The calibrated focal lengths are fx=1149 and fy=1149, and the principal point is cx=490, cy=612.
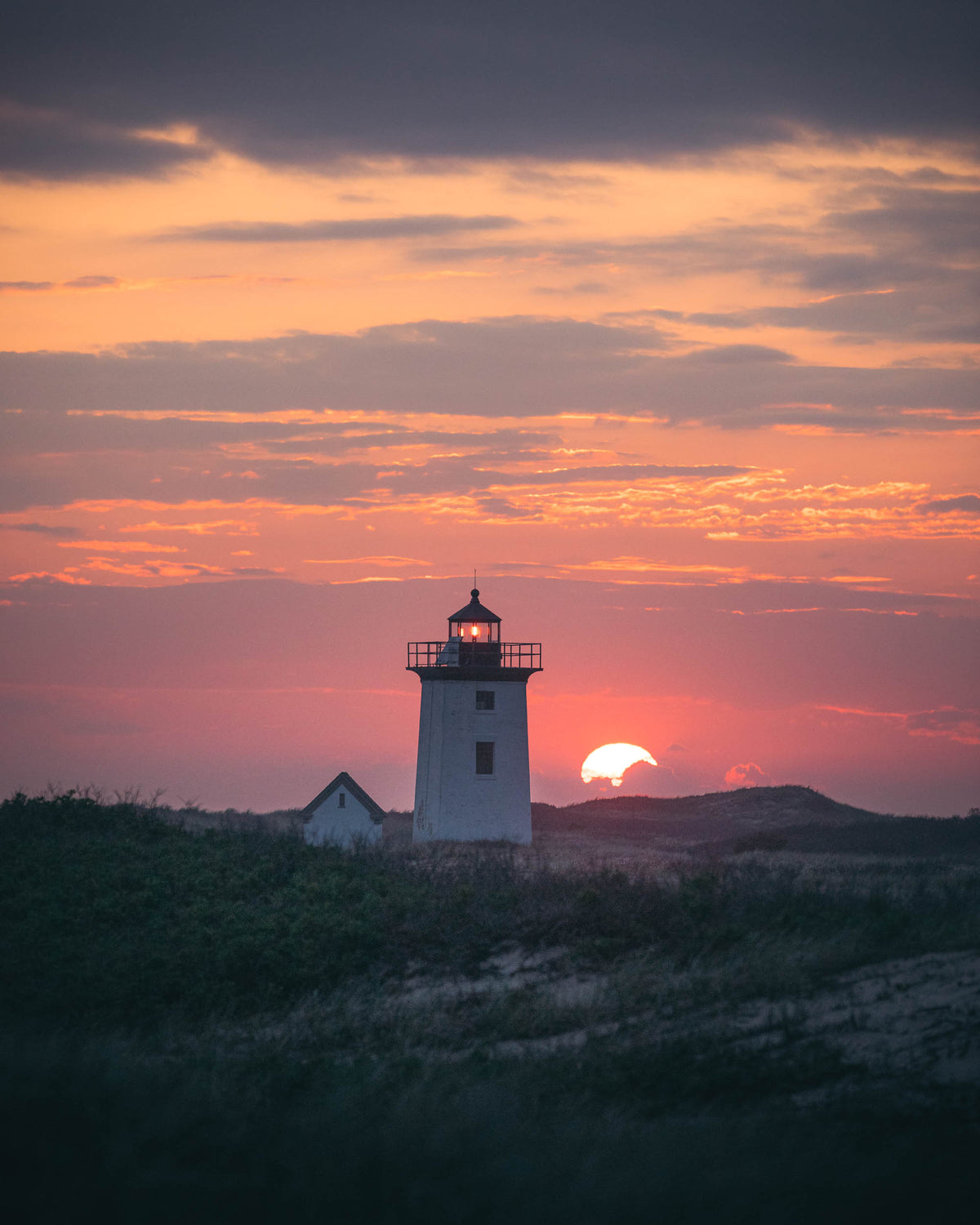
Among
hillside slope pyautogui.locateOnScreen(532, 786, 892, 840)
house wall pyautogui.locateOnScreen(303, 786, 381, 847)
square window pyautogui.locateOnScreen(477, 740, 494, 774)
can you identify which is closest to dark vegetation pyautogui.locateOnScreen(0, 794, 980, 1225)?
square window pyautogui.locateOnScreen(477, 740, 494, 774)

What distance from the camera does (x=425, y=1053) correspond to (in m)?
17.3

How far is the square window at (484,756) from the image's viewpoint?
42719 mm

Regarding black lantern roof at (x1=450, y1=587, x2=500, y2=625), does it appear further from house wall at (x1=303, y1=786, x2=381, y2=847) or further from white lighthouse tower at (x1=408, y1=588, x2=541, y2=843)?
house wall at (x1=303, y1=786, x2=381, y2=847)

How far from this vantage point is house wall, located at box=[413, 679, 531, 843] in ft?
139

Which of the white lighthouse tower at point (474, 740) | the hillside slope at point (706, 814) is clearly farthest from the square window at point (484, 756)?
the hillside slope at point (706, 814)

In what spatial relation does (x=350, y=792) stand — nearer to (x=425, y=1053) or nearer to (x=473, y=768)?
(x=473, y=768)

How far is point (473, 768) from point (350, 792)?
500 centimetres

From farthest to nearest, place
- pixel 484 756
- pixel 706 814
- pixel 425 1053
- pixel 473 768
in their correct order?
pixel 706 814 < pixel 484 756 < pixel 473 768 < pixel 425 1053

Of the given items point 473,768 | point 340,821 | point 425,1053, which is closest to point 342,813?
point 340,821

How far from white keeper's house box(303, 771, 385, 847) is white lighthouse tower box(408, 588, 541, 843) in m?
1.83

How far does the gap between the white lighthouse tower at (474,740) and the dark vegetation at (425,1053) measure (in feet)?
44.7

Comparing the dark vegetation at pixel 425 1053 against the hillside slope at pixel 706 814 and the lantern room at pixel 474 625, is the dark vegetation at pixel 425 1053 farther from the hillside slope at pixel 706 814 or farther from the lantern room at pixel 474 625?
the hillside slope at pixel 706 814

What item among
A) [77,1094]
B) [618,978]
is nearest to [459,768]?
[618,978]

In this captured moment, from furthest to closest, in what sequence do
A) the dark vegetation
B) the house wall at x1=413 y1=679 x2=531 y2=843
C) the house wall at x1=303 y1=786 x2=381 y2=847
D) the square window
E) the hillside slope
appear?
1. the hillside slope
2. the house wall at x1=303 y1=786 x2=381 y2=847
3. the square window
4. the house wall at x1=413 y1=679 x2=531 y2=843
5. the dark vegetation
